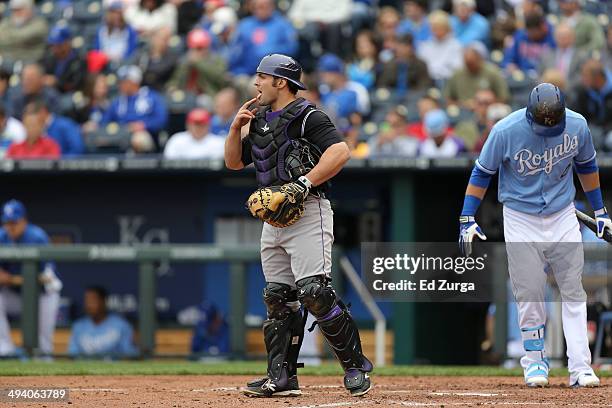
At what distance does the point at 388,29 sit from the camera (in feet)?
45.1

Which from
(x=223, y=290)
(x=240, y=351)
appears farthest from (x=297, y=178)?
(x=223, y=290)

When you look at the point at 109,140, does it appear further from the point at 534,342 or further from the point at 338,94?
the point at 534,342

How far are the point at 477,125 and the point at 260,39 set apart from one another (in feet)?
9.28

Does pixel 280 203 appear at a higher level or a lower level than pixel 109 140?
lower

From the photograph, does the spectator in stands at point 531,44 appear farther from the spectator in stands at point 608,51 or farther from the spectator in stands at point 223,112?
the spectator in stands at point 223,112

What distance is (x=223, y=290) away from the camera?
12.0m

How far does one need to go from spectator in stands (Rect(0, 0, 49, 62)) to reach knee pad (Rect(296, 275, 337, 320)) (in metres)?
9.16

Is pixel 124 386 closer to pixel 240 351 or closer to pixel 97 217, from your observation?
pixel 240 351

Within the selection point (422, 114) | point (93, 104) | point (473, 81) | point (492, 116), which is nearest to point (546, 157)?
point (492, 116)

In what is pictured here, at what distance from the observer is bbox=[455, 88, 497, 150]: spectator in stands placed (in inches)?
463

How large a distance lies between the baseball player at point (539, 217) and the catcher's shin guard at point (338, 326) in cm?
94

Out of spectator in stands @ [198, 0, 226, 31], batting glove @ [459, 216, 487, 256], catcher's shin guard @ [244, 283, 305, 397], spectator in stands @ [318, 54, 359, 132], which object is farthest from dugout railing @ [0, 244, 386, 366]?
spectator in stands @ [198, 0, 226, 31]

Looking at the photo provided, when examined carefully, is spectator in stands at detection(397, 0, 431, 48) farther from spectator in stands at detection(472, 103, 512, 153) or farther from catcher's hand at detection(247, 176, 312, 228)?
catcher's hand at detection(247, 176, 312, 228)

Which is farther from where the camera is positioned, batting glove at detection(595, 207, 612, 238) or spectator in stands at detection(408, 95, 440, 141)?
spectator in stands at detection(408, 95, 440, 141)
